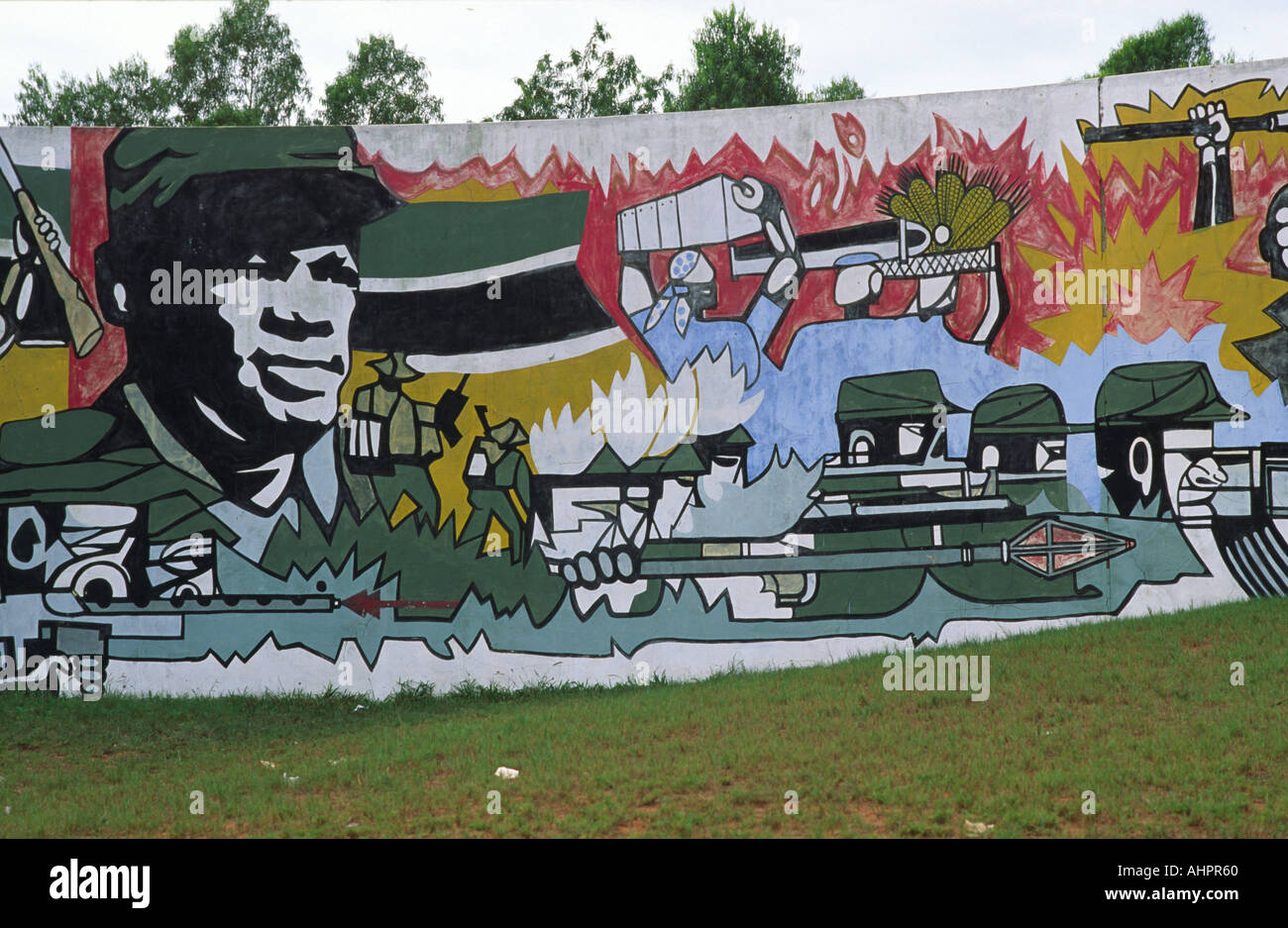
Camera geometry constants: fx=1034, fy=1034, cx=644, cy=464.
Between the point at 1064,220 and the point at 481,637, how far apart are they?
266 inches

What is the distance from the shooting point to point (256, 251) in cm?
1040

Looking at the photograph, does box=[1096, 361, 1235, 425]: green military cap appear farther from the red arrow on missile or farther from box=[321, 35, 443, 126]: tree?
box=[321, 35, 443, 126]: tree

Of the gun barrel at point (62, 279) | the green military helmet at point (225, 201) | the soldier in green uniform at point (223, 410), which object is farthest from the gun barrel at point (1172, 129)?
the gun barrel at point (62, 279)

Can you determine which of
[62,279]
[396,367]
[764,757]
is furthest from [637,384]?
[62,279]

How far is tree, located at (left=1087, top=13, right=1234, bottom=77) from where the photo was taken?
26578 mm

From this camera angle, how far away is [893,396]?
32.0 ft

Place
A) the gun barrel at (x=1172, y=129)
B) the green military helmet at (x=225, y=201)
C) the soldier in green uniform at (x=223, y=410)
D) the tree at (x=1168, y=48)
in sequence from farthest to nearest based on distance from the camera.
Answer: the tree at (x=1168, y=48)
the green military helmet at (x=225, y=201)
the soldier in green uniform at (x=223, y=410)
the gun barrel at (x=1172, y=129)

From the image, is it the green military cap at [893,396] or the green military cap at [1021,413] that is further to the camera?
the green military cap at [893,396]

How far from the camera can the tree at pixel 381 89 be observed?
28.5 meters

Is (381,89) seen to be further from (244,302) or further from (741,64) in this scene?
(244,302)

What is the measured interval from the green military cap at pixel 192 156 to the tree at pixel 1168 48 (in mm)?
23253

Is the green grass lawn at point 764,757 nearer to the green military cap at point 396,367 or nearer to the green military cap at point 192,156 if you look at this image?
the green military cap at point 396,367

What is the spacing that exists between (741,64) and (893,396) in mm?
20220

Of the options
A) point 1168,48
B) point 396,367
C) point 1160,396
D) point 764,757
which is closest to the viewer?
point 764,757
